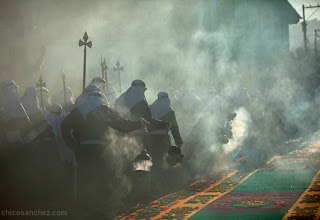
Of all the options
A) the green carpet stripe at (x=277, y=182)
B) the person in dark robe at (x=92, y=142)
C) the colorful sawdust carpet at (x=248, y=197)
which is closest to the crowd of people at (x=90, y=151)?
the person in dark robe at (x=92, y=142)

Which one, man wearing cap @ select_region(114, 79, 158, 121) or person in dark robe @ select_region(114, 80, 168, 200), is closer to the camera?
person in dark robe @ select_region(114, 80, 168, 200)

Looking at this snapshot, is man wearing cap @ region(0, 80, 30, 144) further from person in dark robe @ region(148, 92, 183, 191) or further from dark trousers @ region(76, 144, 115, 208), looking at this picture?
person in dark robe @ region(148, 92, 183, 191)

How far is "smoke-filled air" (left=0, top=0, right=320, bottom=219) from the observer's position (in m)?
9.22

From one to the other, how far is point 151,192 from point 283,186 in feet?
7.38

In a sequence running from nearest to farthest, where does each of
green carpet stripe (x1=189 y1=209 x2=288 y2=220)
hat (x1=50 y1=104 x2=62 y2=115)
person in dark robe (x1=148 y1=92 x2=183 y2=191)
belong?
1. green carpet stripe (x1=189 y1=209 x2=288 y2=220)
2. hat (x1=50 y1=104 x2=62 y2=115)
3. person in dark robe (x1=148 y1=92 x2=183 y2=191)

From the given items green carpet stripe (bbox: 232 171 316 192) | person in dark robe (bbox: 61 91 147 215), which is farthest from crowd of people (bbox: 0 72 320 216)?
green carpet stripe (bbox: 232 171 316 192)

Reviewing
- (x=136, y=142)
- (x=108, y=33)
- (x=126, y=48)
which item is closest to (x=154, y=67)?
(x=126, y=48)

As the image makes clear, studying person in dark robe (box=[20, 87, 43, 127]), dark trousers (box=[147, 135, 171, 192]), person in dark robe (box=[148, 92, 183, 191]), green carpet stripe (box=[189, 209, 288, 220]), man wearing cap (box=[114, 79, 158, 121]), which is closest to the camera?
green carpet stripe (box=[189, 209, 288, 220])

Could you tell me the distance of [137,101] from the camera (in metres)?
11.0

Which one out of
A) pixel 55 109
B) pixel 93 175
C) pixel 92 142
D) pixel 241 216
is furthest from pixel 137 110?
pixel 241 216

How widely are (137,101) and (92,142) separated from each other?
2.08 metres

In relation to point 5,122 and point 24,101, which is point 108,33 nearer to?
point 24,101

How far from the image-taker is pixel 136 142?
10633 millimetres

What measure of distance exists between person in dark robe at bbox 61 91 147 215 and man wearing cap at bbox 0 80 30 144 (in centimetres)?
189
